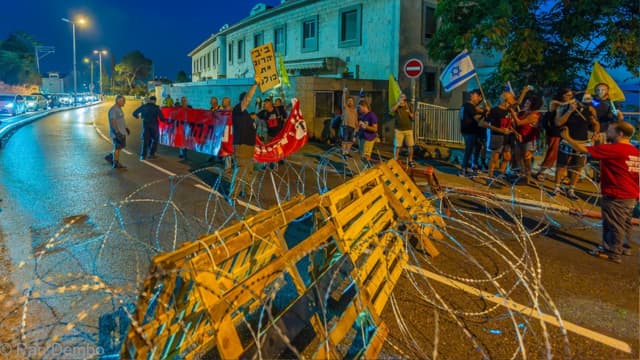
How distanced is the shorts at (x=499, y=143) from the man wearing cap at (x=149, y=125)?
8.81 meters

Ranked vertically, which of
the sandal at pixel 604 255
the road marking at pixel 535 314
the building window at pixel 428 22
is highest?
the building window at pixel 428 22

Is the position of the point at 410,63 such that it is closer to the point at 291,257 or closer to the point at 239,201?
the point at 239,201

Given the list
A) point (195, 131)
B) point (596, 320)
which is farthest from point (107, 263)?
point (195, 131)

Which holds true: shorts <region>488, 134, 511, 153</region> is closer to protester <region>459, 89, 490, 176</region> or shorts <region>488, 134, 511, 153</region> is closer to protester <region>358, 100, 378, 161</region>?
protester <region>459, 89, 490, 176</region>

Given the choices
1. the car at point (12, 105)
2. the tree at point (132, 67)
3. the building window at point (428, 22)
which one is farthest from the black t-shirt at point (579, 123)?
the tree at point (132, 67)

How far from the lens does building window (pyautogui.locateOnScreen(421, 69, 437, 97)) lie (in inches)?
941

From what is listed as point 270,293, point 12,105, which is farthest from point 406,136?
point 12,105

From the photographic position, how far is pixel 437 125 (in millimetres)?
15641

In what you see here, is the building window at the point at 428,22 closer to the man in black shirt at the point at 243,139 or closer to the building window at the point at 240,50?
the man in black shirt at the point at 243,139

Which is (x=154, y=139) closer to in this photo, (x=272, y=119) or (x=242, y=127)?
(x=272, y=119)

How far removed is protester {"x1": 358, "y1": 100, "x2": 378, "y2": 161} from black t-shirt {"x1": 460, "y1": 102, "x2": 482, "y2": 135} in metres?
2.08

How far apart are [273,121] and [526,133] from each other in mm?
6238

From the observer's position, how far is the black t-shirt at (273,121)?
1291 centimetres

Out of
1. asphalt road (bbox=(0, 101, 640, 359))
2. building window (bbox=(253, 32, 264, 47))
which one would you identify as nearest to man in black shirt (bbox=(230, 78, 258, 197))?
asphalt road (bbox=(0, 101, 640, 359))
